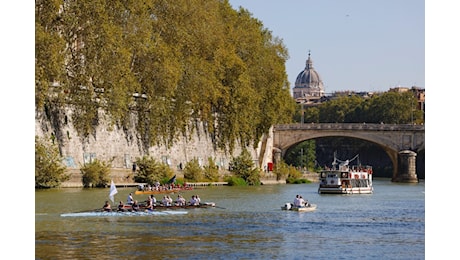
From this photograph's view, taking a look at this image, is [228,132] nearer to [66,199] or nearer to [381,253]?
[66,199]

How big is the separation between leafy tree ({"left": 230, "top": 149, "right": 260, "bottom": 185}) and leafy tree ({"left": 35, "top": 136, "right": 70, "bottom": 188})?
2571 cm

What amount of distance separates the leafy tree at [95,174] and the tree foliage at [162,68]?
2.88 meters

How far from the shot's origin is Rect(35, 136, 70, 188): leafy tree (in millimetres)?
54875

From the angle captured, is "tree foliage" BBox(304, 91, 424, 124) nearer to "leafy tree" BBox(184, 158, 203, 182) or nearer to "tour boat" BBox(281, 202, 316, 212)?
"leafy tree" BBox(184, 158, 203, 182)

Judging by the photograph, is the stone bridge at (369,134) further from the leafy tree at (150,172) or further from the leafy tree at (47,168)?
the leafy tree at (47,168)

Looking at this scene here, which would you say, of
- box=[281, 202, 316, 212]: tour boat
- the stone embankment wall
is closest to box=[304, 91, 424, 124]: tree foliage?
the stone embankment wall

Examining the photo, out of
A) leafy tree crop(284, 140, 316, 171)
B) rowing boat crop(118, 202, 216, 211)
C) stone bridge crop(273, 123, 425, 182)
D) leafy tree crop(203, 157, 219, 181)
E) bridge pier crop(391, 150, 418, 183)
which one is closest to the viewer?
rowing boat crop(118, 202, 216, 211)

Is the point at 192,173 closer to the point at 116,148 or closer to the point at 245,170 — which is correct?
the point at 116,148

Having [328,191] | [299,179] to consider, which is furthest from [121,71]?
[299,179]

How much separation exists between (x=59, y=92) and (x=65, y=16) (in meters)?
3.93

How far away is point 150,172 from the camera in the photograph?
6656cm

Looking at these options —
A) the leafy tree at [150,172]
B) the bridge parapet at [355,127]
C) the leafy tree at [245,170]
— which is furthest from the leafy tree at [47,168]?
the bridge parapet at [355,127]

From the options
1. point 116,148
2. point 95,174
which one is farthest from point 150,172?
point 95,174

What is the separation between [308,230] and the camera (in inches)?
1496
